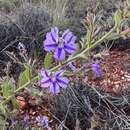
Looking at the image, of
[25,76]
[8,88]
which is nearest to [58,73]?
[25,76]

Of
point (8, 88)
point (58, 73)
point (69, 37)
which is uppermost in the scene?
point (69, 37)

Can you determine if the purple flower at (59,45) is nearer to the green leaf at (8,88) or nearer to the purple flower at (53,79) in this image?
the purple flower at (53,79)

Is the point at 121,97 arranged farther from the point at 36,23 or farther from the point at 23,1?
the point at 23,1

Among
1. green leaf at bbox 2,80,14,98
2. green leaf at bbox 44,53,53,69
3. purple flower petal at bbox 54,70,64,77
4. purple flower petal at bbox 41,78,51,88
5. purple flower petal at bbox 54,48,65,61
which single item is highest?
purple flower petal at bbox 54,48,65,61

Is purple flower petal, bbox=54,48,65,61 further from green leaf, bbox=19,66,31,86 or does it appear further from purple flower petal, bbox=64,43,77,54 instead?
green leaf, bbox=19,66,31,86

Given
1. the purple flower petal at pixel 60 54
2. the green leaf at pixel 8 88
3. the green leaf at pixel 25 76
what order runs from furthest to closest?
the green leaf at pixel 8 88 < the green leaf at pixel 25 76 < the purple flower petal at pixel 60 54

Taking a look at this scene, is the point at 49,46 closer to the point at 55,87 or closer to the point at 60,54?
the point at 60,54

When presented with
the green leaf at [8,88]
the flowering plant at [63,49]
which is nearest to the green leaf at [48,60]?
the flowering plant at [63,49]

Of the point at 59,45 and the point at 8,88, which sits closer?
the point at 59,45

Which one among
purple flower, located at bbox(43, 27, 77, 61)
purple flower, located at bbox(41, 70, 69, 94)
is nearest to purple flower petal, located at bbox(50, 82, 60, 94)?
purple flower, located at bbox(41, 70, 69, 94)

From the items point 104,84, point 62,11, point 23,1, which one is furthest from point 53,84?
point 23,1

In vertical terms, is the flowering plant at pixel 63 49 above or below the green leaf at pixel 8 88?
above
